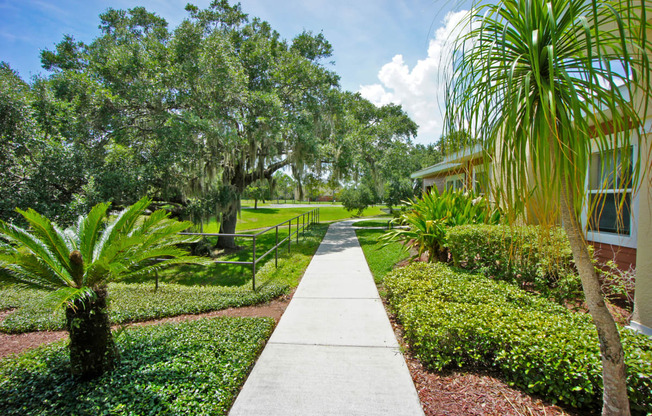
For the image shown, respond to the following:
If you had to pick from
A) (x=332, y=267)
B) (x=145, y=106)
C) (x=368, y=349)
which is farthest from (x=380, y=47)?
(x=145, y=106)

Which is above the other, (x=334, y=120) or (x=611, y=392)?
(x=334, y=120)

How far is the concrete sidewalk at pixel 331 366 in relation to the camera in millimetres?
2244

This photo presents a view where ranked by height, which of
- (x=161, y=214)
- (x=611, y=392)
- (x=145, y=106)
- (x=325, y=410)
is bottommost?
(x=325, y=410)

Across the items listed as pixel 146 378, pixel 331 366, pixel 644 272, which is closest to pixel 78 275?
pixel 146 378

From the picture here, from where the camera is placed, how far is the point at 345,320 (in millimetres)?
3801

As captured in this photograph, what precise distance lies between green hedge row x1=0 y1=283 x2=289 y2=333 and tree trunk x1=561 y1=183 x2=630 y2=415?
4041 mm

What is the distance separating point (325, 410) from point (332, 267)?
4504 millimetres

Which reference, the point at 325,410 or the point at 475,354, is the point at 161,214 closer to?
the point at 325,410

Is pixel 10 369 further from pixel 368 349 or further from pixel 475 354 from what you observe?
pixel 475 354

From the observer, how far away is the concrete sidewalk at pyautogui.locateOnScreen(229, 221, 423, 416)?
2244 mm

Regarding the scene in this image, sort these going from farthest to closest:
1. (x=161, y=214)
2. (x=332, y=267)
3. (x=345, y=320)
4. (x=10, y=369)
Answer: (x=332, y=267)
(x=345, y=320)
(x=161, y=214)
(x=10, y=369)

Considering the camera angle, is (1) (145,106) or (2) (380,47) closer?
(2) (380,47)

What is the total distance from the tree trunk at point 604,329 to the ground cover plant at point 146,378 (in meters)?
2.52

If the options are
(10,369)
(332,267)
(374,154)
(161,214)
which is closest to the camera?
(10,369)
